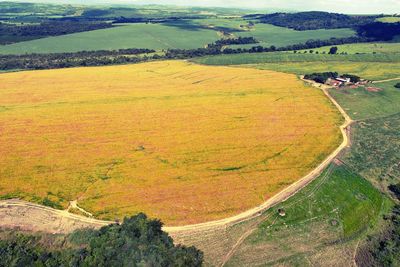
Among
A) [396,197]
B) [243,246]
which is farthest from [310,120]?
[243,246]

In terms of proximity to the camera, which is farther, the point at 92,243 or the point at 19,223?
the point at 19,223

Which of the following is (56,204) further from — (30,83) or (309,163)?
(30,83)

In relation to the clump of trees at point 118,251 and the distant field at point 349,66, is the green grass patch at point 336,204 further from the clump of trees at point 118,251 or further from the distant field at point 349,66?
the distant field at point 349,66

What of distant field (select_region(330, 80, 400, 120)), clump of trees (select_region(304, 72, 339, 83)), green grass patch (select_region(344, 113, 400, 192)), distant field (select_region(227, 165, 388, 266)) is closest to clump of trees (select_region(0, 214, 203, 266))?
distant field (select_region(227, 165, 388, 266))

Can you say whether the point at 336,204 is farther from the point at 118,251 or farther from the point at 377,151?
the point at 118,251

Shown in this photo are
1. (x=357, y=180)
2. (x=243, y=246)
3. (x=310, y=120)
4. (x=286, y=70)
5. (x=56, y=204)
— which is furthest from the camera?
(x=286, y=70)

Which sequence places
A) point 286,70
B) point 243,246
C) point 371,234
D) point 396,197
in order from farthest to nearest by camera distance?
point 286,70, point 396,197, point 371,234, point 243,246
